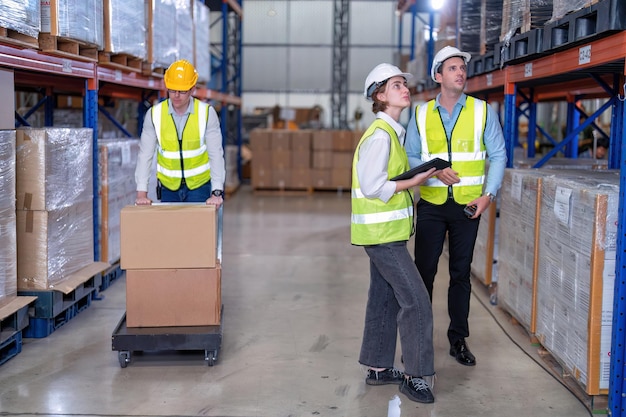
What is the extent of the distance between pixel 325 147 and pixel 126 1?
995 cm

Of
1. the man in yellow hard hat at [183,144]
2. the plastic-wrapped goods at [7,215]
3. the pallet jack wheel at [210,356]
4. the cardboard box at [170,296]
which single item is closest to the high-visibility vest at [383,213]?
the cardboard box at [170,296]

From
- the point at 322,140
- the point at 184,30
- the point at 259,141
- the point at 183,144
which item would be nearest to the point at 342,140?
the point at 322,140

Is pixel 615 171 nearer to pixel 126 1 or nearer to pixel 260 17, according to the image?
pixel 126 1

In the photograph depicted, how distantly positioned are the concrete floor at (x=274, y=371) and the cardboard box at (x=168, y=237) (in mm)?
711

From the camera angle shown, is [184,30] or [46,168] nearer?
[46,168]

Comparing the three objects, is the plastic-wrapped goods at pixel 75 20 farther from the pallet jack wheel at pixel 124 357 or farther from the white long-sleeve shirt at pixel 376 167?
the white long-sleeve shirt at pixel 376 167

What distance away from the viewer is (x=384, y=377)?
4734mm

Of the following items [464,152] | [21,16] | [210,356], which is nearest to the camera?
[464,152]

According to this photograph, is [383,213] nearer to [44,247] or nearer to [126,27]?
[44,247]

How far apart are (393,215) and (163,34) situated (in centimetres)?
538

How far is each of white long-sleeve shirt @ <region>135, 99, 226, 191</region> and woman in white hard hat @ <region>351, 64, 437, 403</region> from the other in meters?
1.68

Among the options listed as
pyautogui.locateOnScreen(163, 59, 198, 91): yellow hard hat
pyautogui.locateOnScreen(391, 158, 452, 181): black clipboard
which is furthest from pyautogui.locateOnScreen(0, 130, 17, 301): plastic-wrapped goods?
pyautogui.locateOnScreen(391, 158, 452, 181): black clipboard

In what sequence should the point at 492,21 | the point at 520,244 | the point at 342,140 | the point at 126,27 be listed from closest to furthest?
1. the point at 520,244
2. the point at 492,21
3. the point at 126,27
4. the point at 342,140

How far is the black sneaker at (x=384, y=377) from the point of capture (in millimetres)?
4719
